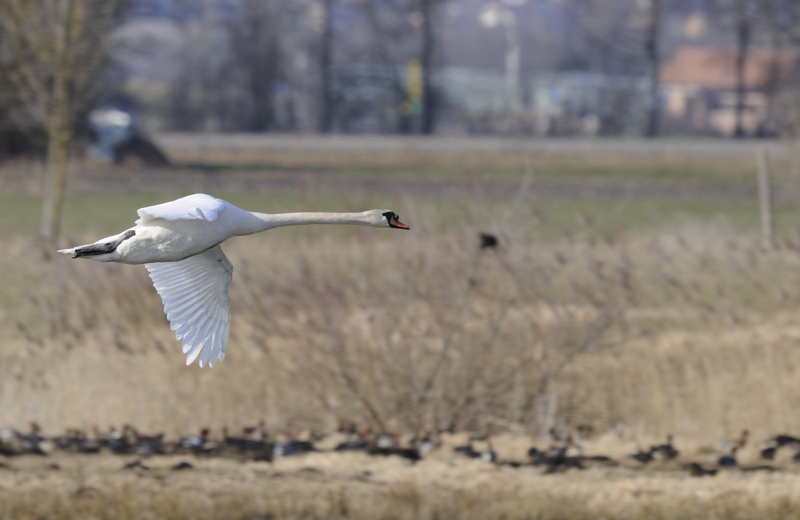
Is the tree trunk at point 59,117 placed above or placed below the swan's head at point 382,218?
above

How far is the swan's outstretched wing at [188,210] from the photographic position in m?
5.48

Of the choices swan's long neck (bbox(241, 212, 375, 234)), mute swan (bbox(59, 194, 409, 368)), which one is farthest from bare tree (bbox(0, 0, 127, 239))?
swan's long neck (bbox(241, 212, 375, 234))

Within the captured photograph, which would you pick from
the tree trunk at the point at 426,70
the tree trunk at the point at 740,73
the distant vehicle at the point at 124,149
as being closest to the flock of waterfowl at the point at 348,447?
the distant vehicle at the point at 124,149

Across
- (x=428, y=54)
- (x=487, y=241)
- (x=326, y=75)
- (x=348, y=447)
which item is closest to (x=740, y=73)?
(x=428, y=54)

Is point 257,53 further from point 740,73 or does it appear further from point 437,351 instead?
point 437,351

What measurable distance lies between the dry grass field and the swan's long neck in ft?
15.7

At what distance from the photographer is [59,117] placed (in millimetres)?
16000

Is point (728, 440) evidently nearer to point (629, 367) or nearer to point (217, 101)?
point (629, 367)

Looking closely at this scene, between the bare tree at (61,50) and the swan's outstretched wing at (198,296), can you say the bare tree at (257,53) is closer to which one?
the bare tree at (61,50)

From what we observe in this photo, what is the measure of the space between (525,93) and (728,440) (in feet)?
169

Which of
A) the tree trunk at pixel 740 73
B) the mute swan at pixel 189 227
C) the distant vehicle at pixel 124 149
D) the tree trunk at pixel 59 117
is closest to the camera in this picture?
the mute swan at pixel 189 227

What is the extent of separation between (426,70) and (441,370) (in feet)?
129

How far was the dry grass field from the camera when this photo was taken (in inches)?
406

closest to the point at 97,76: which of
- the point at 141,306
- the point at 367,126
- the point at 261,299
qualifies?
the point at 141,306
